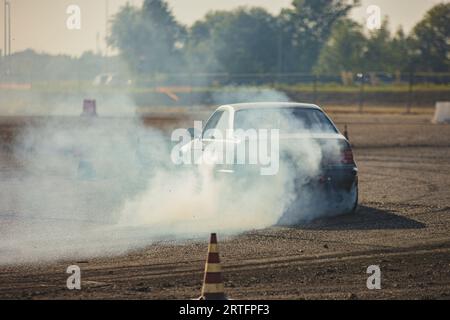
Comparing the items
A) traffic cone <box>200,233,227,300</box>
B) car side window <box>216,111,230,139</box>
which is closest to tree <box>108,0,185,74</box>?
car side window <box>216,111,230,139</box>

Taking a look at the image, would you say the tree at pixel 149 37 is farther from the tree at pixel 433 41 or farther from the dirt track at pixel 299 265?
the dirt track at pixel 299 265

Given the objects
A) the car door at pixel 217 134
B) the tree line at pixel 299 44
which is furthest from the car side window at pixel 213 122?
the tree line at pixel 299 44

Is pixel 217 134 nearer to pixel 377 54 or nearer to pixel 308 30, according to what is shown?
pixel 377 54

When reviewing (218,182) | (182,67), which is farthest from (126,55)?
(218,182)

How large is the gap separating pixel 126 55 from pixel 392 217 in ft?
144

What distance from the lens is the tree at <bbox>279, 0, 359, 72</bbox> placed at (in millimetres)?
81938

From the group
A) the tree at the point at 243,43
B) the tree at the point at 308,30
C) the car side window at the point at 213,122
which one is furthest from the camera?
the tree at the point at 308,30

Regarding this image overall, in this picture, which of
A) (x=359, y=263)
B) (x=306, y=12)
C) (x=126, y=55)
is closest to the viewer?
(x=359, y=263)

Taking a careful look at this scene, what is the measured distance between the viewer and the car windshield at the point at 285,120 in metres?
12.9

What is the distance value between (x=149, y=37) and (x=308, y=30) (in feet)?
104

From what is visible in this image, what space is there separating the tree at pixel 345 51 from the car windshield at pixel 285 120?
62.5m

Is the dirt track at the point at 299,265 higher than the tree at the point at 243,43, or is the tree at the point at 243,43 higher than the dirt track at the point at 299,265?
the tree at the point at 243,43
